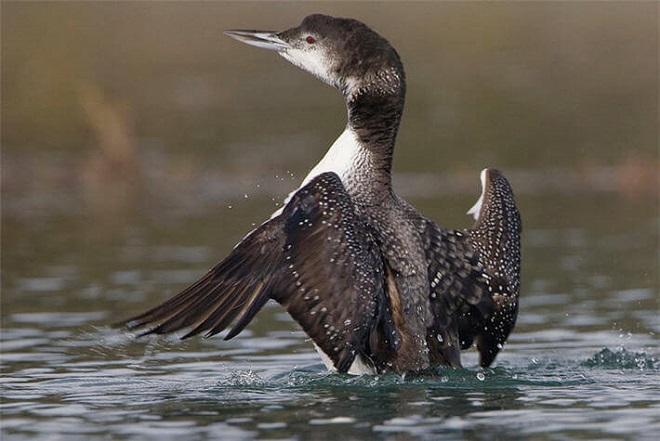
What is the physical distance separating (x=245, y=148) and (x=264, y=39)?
10.3 meters

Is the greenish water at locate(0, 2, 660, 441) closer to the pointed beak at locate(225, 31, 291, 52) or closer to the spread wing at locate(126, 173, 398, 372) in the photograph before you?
the spread wing at locate(126, 173, 398, 372)

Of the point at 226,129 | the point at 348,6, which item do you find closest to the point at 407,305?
the point at 226,129

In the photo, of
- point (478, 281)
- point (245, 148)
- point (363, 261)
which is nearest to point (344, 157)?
point (363, 261)

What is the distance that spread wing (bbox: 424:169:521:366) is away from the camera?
852 cm

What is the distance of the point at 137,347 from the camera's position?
401 inches

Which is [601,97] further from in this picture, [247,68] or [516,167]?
[247,68]

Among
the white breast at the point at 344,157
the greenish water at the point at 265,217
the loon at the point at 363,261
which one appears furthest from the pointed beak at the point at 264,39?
the greenish water at the point at 265,217

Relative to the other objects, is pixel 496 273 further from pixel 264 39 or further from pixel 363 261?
pixel 264 39

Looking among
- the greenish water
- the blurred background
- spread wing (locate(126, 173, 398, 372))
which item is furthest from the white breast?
the blurred background

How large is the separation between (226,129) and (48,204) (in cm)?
531

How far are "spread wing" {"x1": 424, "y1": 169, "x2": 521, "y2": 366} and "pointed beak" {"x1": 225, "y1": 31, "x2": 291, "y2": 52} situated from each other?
133 centimetres

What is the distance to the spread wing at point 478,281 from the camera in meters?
8.52

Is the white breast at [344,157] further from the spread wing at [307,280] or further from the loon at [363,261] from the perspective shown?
the spread wing at [307,280]

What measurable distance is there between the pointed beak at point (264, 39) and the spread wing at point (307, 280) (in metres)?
1.37
